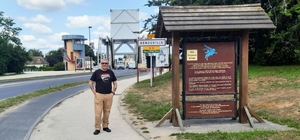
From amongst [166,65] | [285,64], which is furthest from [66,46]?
[285,64]

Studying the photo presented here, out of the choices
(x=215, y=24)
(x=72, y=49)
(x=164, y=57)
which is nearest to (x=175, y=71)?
(x=215, y=24)

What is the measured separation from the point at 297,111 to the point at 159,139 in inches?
162

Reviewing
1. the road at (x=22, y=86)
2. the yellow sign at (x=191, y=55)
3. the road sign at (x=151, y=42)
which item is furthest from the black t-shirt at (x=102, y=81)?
the road at (x=22, y=86)

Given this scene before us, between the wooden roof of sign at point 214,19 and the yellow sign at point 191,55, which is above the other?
the wooden roof of sign at point 214,19

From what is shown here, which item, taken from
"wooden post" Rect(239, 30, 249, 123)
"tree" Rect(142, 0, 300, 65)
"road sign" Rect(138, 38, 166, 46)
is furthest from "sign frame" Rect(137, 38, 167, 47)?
"wooden post" Rect(239, 30, 249, 123)

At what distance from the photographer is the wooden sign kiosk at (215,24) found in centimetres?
729

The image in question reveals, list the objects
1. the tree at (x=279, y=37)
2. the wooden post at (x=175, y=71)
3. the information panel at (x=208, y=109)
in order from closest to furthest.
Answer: the wooden post at (x=175, y=71) → the information panel at (x=208, y=109) → the tree at (x=279, y=37)

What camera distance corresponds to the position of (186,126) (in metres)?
7.58

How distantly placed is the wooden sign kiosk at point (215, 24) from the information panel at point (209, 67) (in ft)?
0.87

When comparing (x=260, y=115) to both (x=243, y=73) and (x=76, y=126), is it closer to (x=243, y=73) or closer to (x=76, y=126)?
(x=243, y=73)

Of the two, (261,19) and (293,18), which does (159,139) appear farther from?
(293,18)

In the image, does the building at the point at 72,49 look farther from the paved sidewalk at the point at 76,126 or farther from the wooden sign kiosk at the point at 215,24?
the wooden sign kiosk at the point at 215,24

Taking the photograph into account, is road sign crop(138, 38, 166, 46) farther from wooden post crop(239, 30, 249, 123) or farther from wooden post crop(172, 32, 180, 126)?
wooden post crop(239, 30, 249, 123)

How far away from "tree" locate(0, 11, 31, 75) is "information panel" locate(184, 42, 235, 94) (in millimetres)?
45801
